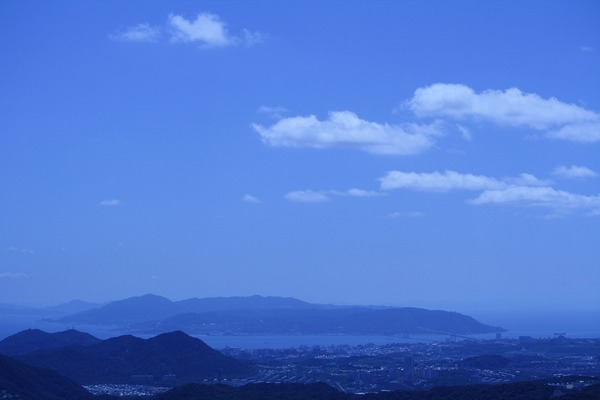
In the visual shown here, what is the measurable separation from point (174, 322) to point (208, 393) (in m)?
101

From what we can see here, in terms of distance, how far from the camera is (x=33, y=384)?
1682 inches

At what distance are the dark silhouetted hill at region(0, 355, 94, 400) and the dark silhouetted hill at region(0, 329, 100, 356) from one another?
1131 inches

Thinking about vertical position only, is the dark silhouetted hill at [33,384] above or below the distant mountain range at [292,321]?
below

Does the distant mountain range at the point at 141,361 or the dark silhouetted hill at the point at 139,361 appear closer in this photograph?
the distant mountain range at the point at 141,361

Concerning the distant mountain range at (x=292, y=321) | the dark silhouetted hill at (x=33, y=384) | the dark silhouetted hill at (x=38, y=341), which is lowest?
the dark silhouetted hill at (x=33, y=384)

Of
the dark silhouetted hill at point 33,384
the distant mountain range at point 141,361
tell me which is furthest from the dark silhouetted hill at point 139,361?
the dark silhouetted hill at point 33,384

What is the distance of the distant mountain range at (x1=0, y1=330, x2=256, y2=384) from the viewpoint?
59531 mm

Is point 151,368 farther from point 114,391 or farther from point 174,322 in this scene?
point 174,322

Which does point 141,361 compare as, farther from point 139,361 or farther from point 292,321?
point 292,321

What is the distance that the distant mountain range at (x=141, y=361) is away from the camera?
5953cm

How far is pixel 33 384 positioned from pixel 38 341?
1465 inches

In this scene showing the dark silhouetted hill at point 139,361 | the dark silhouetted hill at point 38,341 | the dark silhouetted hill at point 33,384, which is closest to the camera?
the dark silhouetted hill at point 33,384

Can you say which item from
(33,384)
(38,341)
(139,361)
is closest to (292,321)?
(38,341)

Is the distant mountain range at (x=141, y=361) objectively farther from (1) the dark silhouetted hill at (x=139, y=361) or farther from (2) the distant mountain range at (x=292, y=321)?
(2) the distant mountain range at (x=292, y=321)
